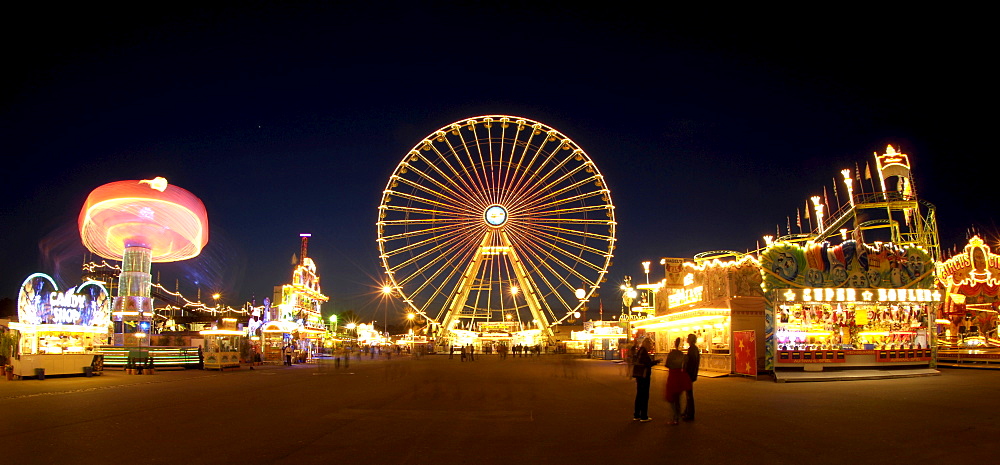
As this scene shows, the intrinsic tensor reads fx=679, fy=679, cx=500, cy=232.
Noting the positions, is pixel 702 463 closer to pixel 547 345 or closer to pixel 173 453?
pixel 173 453

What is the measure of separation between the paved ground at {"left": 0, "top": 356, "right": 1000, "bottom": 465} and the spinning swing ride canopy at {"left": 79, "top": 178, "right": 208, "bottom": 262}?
18.4 m

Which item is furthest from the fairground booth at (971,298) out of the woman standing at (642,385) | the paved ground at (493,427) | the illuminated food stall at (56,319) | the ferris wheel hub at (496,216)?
the illuminated food stall at (56,319)

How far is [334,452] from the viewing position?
24.5ft

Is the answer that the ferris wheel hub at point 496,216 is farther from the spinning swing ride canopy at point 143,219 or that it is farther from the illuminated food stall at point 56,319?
the illuminated food stall at point 56,319

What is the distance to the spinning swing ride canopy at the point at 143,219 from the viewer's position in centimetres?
3186

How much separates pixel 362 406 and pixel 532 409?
10.3ft

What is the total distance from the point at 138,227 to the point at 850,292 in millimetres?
31280

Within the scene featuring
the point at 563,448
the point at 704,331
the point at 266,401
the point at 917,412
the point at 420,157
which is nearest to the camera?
the point at 563,448

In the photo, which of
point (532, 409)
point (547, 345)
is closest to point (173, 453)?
point (532, 409)

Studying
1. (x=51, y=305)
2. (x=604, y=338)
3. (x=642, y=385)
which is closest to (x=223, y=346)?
(x=51, y=305)

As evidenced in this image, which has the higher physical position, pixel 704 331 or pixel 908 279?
pixel 908 279

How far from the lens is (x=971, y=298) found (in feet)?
107

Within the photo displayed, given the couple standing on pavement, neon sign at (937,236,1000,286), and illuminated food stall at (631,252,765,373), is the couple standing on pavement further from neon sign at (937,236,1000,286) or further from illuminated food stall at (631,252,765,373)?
neon sign at (937,236,1000,286)

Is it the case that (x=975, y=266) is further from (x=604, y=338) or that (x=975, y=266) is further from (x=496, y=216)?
(x=604, y=338)
